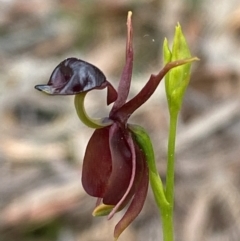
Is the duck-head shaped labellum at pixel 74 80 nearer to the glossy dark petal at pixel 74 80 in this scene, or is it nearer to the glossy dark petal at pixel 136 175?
the glossy dark petal at pixel 74 80

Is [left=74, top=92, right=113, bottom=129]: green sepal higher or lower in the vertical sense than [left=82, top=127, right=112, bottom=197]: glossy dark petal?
higher

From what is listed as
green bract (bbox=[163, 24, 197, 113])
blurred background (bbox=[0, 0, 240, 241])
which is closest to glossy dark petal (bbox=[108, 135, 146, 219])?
green bract (bbox=[163, 24, 197, 113])

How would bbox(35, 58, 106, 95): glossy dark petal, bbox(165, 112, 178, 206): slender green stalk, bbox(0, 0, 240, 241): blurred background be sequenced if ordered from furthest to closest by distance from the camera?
1. bbox(0, 0, 240, 241): blurred background
2. bbox(165, 112, 178, 206): slender green stalk
3. bbox(35, 58, 106, 95): glossy dark petal

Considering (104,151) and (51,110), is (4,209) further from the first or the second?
(104,151)

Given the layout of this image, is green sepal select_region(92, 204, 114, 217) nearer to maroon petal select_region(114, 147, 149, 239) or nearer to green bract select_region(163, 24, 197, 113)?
maroon petal select_region(114, 147, 149, 239)

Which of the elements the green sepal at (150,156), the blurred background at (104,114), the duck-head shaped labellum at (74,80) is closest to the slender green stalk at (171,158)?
the green sepal at (150,156)

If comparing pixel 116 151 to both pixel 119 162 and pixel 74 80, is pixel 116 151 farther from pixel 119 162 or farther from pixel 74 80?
pixel 74 80

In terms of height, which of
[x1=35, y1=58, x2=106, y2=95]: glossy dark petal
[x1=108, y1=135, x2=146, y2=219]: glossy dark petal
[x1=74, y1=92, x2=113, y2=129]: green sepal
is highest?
[x1=35, y1=58, x2=106, y2=95]: glossy dark petal

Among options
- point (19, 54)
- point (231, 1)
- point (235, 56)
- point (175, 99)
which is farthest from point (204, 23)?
point (175, 99)
